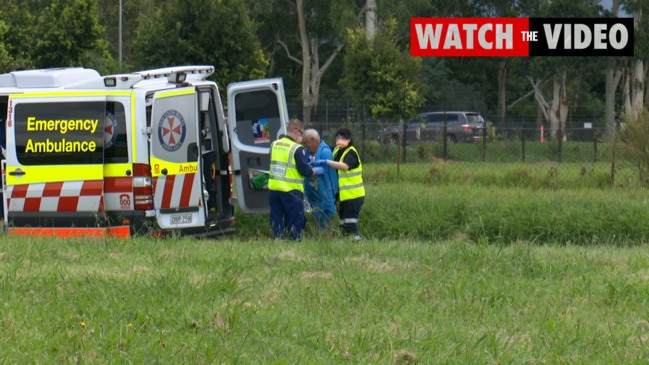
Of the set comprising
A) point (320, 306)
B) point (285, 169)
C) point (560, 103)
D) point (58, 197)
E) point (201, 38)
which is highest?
point (201, 38)

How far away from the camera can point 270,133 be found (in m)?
14.2

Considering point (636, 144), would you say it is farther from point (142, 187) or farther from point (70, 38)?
point (70, 38)

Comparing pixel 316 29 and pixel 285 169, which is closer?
pixel 285 169

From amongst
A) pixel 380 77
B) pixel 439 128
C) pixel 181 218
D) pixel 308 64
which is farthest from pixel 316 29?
pixel 181 218

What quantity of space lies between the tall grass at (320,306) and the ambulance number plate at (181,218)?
3335 millimetres

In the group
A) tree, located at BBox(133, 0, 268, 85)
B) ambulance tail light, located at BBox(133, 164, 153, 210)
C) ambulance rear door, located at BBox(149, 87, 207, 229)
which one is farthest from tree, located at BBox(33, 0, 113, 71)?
ambulance tail light, located at BBox(133, 164, 153, 210)

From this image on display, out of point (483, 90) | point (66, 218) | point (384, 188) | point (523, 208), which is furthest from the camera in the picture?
point (483, 90)

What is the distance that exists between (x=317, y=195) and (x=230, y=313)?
7.18 metres

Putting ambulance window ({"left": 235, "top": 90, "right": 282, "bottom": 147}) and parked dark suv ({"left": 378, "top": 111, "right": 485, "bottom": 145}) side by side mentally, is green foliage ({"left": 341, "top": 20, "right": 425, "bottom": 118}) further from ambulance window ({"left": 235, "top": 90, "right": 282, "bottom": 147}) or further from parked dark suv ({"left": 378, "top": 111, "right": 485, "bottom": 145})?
ambulance window ({"left": 235, "top": 90, "right": 282, "bottom": 147})

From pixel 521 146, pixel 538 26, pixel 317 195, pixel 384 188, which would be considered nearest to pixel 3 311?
pixel 317 195

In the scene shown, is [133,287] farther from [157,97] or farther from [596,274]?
[157,97]

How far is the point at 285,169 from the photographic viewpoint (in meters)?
12.8

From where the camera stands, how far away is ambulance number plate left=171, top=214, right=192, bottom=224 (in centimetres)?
1245

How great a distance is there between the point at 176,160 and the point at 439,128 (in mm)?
26496
